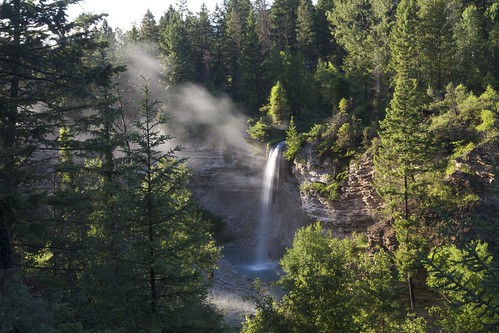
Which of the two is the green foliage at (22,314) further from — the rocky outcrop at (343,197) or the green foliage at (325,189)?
the green foliage at (325,189)

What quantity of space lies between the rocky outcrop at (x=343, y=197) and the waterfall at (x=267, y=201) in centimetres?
287

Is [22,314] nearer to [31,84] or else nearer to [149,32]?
[31,84]

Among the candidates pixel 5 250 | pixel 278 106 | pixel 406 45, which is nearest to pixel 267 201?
pixel 278 106

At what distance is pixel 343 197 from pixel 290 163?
738 centimetres

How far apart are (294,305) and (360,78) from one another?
26.0m

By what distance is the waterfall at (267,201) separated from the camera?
115 feet

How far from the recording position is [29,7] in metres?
11.1

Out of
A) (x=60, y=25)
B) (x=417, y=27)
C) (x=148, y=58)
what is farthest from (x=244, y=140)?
(x=60, y=25)

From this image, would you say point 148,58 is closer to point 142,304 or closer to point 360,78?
point 360,78

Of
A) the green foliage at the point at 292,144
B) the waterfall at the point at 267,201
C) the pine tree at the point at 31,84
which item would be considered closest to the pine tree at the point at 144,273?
the pine tree at the point at 31,84

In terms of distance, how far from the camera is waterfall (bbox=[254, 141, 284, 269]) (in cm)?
3509

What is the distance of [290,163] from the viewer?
112 ft

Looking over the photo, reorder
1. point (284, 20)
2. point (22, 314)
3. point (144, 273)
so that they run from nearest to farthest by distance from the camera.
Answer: point (22, 314)
point (144, 273)
point (284, 20)

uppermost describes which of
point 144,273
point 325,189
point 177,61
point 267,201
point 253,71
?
point 177,61
